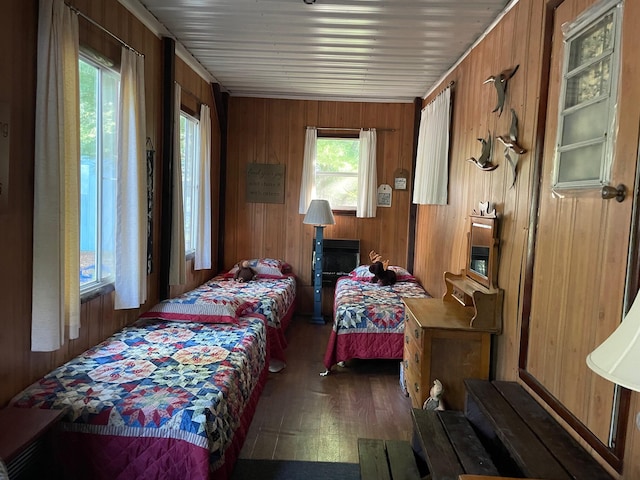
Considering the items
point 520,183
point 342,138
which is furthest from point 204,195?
point 520,183

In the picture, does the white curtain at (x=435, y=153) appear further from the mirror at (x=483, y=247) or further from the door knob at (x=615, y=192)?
the door knob at (x=615, y=192)

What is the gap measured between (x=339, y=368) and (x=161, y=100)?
2576mm

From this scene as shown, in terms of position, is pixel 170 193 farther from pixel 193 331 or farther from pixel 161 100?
pixel 193 331

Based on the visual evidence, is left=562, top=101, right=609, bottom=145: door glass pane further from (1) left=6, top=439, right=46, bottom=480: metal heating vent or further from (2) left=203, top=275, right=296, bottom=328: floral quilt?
(2) left=203, top=275, right=296, bottom=328: floral quilt

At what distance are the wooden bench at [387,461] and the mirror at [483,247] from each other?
104cm

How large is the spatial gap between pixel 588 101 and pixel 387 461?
1.77 metres

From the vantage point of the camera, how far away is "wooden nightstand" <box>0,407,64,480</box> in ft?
5.48

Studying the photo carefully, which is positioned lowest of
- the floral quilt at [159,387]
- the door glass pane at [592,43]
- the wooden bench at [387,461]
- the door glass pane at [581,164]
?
the wooden bench at [387,461]

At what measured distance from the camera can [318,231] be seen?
5207 mm

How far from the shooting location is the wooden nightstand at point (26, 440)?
5.48ft

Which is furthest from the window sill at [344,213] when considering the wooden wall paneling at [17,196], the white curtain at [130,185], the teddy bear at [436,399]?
the wooden wall paneling at [17,196]

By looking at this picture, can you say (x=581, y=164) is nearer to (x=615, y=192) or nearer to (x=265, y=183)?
(x=615, y=192)

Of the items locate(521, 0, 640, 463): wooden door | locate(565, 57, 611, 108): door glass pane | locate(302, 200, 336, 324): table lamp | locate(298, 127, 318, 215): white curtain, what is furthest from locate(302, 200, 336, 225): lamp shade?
locate(565, 57, 611, 108): door glass pane

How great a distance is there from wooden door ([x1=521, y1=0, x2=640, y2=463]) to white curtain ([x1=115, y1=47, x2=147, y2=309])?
231 centimetres
